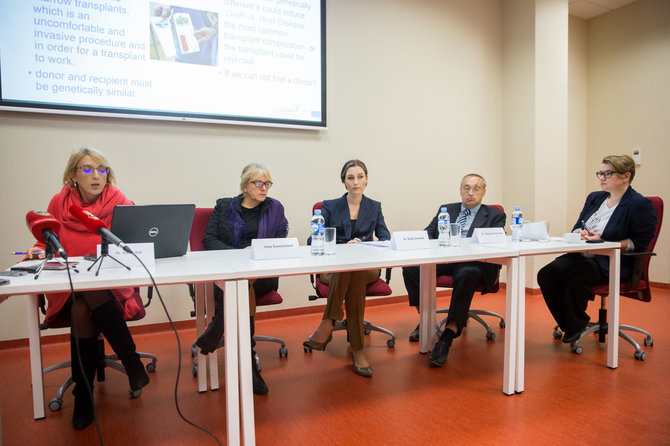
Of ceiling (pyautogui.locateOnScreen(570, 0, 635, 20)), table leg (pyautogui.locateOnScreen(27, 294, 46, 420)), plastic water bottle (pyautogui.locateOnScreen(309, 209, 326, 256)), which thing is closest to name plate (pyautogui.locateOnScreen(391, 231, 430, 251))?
plastic water bottle (pyautogui.locateOnScreen(309, 209, 326, 256))

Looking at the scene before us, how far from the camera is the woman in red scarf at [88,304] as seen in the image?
1739mm

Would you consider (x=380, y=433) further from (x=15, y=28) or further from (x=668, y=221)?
(x=668, y=221)

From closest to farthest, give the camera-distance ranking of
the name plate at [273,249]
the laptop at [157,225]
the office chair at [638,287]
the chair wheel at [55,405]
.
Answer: the laptop at [157,225], the name plate at [273,249], the chair wheel at [55,405], the office chair at [638,287]

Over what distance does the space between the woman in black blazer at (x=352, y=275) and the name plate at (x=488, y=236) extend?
2.01 ft

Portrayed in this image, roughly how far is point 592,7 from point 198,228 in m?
4.96


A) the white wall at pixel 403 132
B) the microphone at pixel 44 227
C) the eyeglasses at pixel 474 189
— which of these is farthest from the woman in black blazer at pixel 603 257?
the microphone at pixel 44 227

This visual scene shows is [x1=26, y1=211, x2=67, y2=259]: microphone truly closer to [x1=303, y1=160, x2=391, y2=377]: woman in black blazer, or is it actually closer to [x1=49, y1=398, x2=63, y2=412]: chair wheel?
[x1=49, y1=398, x2=63, y2=412]: chair wheel

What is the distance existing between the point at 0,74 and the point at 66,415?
2075 millimetres

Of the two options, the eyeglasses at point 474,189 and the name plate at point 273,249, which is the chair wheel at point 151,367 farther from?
the eyeglasses at point 474,189

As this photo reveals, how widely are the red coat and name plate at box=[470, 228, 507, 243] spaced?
1.79m

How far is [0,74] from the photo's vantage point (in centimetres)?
248

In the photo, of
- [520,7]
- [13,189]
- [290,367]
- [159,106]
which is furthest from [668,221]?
[13,189]

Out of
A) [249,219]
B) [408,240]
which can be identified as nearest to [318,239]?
[408,240]

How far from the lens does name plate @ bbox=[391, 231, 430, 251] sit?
6.43 ft
